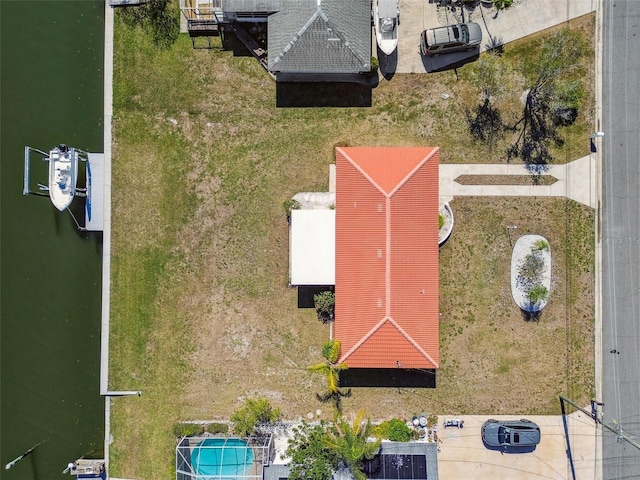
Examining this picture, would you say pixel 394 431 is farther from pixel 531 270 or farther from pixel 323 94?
pixel 323 94

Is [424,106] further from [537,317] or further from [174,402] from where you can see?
[174,402]

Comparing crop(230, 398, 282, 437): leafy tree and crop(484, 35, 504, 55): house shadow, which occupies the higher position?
crop(484, 35, 504, 55): house shadow

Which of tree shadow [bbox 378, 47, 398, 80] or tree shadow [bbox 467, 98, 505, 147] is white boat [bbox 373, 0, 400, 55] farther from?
tree shadow [bbox 467, 98, 505, 147]

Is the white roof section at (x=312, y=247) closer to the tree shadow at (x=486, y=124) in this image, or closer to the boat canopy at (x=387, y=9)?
the tree shadow at (x=486, y=124)

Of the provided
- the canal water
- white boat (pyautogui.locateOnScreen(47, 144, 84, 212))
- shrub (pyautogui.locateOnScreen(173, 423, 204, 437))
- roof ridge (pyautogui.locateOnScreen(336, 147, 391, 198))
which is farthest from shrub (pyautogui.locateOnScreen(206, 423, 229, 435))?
roof ridge (pyautogui.locateOnScreen(336, 147, 391, 198))

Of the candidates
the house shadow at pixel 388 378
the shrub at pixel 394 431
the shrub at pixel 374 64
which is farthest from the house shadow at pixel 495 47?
the shrub at pixel 394 431

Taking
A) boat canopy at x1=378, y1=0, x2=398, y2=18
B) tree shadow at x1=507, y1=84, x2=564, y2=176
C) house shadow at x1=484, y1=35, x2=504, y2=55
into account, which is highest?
boat canopy at x1=378, y1=0, x2=398, y2=18

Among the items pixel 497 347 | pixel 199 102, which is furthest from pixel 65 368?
pixel 497 347
